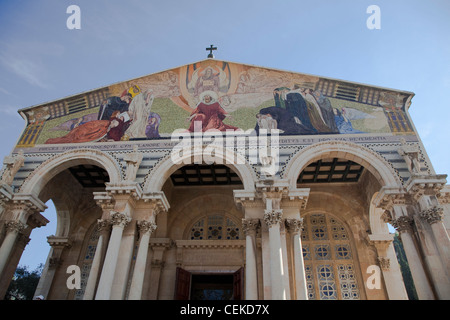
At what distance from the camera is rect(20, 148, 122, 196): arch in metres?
14.8

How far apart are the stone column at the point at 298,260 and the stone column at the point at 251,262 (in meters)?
1.39

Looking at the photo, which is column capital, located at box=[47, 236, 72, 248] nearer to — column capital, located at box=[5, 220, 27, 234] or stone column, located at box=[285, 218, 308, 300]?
column capital, located at box=[5, 220, 27, 234]

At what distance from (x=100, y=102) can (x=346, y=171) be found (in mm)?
13741

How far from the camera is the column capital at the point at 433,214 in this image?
1221 centimetres

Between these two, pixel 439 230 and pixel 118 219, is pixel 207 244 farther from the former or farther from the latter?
pixel 439 230

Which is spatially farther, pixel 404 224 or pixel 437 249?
pixel 404 224

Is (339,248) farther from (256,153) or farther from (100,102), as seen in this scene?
(100,102)

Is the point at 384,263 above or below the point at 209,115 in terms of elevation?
below

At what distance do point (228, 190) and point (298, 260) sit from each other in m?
7.38

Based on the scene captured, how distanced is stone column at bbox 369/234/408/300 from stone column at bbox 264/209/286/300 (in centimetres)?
652

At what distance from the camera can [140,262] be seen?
12859 mm

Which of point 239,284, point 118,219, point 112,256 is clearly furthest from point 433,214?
point 112,256

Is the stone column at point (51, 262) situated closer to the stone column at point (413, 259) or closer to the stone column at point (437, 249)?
the stone column at point (413, 259)

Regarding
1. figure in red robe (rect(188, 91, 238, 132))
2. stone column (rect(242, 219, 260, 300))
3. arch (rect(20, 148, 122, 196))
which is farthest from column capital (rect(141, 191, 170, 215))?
figure in red robe (rect(188, 91, 238, 132))
